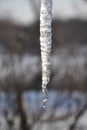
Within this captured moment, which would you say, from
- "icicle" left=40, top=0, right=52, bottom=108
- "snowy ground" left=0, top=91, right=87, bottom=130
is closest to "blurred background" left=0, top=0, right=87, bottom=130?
"snowy ground" left=0, top=91, right=87, bottom=130

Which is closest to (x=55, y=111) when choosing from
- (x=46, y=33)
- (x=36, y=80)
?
(x=36, y=80)

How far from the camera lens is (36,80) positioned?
14.0 feet

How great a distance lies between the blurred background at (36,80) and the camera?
13.0 ft

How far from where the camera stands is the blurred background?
397 centimetres

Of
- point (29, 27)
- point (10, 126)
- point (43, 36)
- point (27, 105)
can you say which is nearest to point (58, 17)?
point (29, 27)

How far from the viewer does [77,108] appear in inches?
159

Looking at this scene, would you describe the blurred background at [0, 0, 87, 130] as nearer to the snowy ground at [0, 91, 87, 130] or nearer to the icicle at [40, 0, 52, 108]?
the snowy ground at [0, 91, 87, 130]

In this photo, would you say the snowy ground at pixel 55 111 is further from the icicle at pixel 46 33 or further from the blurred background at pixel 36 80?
the icicle at pixel 46 33

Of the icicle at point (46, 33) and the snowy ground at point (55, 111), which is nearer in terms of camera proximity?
the icicle at point (46, 33)

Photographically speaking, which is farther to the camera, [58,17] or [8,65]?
[58,17]

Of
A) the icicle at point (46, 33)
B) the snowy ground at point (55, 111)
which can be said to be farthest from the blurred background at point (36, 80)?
the icicle at point (46, 33)

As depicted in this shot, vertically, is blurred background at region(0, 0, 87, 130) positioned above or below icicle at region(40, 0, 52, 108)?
below

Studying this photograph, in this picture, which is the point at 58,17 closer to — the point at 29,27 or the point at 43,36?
the point at 29,27

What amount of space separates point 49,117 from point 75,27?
50.4 inches
